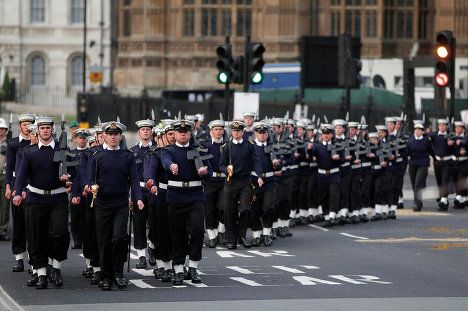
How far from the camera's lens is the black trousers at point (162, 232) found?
861 inches

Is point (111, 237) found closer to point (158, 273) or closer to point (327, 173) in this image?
point (158, 273)

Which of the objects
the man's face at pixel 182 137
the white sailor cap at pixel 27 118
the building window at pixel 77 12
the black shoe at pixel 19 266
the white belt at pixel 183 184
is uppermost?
the building window at pixel 77 12

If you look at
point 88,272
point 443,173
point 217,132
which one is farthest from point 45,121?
point 443,173

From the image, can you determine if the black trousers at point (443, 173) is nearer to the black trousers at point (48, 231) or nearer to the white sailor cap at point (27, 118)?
the white sailor cap at point (27, 118)

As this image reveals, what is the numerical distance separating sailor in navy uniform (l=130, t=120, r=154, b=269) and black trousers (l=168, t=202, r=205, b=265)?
67.4 inches

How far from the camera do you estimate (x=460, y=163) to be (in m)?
37.8

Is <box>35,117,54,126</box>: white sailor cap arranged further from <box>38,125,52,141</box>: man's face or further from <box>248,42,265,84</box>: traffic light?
<box>248,42,265,84</box>: traffic light

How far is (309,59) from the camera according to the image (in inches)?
1820

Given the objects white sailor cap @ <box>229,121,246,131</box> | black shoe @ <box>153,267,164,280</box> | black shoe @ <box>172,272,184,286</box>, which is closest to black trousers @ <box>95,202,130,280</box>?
black shoe @ <box>172,272,184,286</box>

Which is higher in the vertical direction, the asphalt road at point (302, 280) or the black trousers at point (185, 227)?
the black trousers at point (185, 227)

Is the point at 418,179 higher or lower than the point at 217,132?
lower

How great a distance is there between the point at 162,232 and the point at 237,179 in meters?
4.80

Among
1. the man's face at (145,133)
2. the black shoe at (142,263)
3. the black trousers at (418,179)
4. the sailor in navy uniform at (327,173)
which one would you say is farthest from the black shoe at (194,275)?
the black trousers at (418,179)

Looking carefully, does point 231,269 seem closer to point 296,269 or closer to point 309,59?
point 296,269
